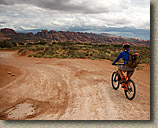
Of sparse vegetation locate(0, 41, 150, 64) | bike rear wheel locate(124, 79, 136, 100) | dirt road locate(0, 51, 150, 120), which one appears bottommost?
dirt road locate(0, 51, 150, 120)

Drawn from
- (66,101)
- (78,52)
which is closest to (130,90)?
(66,101)

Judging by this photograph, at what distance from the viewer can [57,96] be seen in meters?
5.09

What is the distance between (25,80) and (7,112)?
284 centimetres

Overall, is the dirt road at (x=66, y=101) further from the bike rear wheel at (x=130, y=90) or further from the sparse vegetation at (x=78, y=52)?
the sparse vegetation at (x=78, y=52)

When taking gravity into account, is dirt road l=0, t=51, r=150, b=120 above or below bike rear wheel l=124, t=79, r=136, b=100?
below

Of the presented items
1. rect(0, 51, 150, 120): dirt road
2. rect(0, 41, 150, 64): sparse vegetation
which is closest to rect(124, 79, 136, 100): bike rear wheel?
rect(0, 51, 150, 120): dirt road

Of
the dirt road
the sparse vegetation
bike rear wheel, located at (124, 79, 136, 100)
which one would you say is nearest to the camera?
the dirt road

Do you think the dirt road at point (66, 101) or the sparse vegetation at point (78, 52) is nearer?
the dirt road at point (66, 101)

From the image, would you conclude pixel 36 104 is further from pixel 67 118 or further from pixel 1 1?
pixel 1 1

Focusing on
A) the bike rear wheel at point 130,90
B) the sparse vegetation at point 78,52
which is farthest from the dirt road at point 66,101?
the sparse vegetation at point 78,52

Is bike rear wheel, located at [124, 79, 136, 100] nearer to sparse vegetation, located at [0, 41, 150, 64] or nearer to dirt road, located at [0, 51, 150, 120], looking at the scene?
dirt road, located at [0, 51, 150, 120]

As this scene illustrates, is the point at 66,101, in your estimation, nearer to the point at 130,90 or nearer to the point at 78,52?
the point at 130,90

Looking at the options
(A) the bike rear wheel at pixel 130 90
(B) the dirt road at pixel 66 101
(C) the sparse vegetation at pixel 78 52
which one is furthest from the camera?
(C) the sparse vegetation at pixel 78 52

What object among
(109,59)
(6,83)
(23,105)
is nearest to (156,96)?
(23,105)
